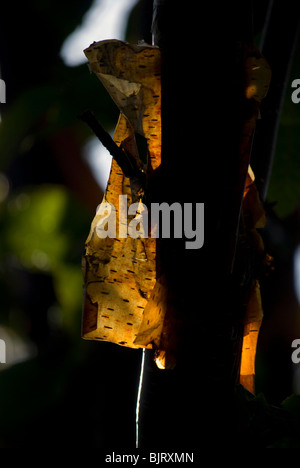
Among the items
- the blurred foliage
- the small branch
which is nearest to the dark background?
the blurred foliage

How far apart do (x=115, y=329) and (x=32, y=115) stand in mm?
357

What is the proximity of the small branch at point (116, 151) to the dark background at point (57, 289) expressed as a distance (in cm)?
45

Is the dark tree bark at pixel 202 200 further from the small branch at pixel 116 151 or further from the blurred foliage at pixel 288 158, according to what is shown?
the blurred foliage at pixel 288 158

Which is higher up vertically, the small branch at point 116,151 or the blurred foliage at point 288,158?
the blurred foliage at point 288,158

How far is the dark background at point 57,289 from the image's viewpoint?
103 cm

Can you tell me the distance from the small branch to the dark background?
1.48 feet

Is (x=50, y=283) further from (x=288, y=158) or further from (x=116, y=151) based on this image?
(x=116, y=151)

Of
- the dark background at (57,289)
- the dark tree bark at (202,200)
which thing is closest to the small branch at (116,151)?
the dark tree bark at (202,200)

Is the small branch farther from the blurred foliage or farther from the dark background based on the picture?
the dark background

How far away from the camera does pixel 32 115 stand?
1.90 feet

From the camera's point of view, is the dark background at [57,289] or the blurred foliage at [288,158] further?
the dark background at [57,289]

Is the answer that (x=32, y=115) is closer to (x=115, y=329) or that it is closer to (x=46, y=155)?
(x=115, y=329)

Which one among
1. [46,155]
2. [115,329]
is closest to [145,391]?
[115,329]
